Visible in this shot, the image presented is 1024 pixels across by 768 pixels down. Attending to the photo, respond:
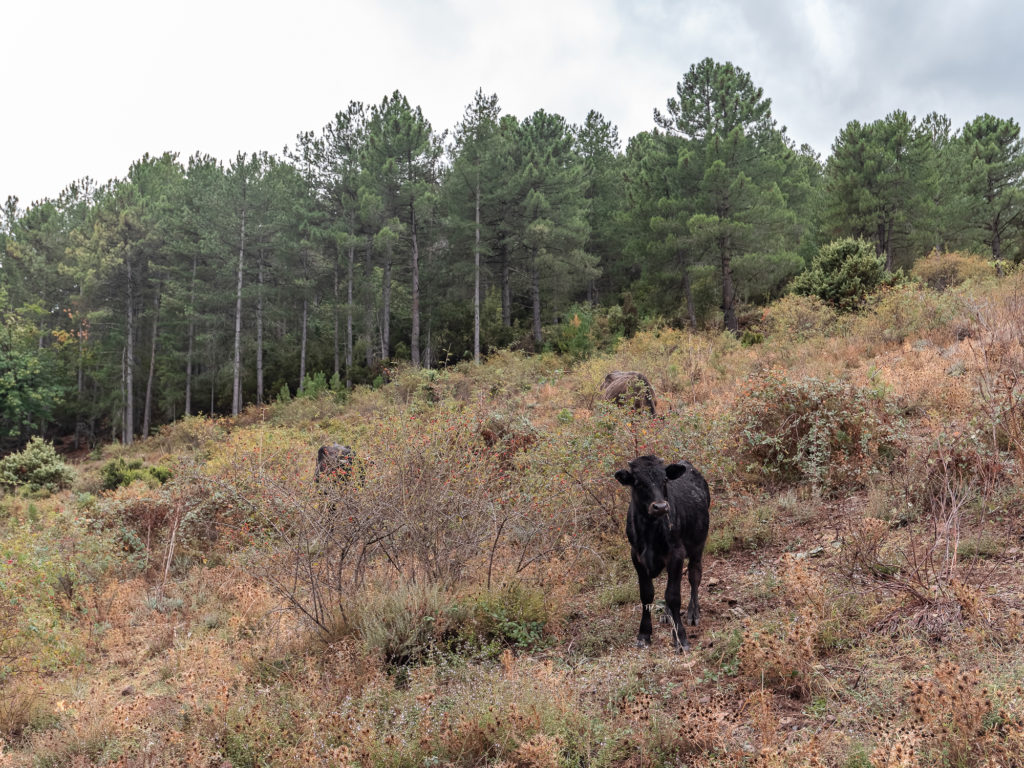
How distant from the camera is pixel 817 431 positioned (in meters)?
7.50

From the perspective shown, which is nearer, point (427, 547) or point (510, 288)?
point (427, 547)

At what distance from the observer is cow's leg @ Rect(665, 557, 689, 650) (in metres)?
4.55

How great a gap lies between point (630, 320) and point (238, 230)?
20934 millimetres

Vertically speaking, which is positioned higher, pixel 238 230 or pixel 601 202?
pixel 601 202

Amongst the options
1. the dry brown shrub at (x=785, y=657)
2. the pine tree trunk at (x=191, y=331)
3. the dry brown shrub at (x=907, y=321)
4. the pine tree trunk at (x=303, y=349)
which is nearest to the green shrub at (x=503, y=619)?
the dry brown shrub at (x=785, y=657)

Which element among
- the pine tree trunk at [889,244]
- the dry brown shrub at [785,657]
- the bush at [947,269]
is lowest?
the dry brown shrub at [785,657]

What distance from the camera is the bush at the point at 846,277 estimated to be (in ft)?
54.8

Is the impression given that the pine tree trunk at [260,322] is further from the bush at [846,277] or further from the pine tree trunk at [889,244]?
the pine tree trunk at [889,244]

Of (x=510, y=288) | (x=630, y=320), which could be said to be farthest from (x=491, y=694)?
(x=510, y=288)

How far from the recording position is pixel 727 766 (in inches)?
111

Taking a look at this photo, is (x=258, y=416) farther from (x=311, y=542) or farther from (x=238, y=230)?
(x=311, y=542)

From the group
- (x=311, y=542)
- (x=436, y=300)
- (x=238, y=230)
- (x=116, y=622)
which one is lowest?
(x=116, y=622)

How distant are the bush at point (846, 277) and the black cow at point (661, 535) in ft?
45.1

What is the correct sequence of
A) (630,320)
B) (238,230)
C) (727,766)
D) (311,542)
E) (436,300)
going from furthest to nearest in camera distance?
(436,300), (238,230), (630,320), (311,542), (727,766)
